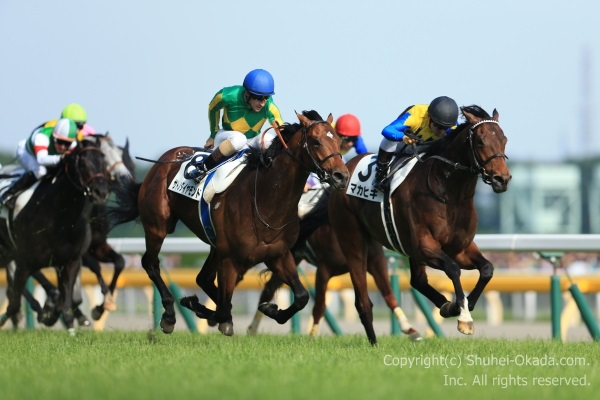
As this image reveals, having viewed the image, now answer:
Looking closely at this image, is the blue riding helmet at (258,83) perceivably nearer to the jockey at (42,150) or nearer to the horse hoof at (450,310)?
the horse hoof at (450,310)

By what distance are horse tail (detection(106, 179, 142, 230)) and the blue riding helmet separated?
1.67m

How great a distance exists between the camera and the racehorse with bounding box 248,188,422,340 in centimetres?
1006

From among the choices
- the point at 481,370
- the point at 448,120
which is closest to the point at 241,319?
the point at 448,120

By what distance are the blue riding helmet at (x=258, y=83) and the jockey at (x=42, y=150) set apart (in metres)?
2.49

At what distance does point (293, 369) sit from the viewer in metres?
6.24

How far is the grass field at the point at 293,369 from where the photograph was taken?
532cm

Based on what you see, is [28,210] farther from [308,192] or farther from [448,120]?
[448,120]

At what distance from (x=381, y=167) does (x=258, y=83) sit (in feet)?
3.79

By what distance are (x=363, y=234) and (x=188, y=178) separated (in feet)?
4.91

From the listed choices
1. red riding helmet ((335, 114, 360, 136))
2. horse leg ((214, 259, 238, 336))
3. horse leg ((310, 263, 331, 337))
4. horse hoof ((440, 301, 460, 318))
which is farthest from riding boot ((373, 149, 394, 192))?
red riding helmet ((335, 114, 360, 136))

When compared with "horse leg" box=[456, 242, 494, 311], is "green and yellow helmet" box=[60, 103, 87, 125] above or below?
above

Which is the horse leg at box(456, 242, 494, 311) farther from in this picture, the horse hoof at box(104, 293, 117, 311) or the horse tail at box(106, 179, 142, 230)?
the horse hoof at box(104, 293, 117, 311)

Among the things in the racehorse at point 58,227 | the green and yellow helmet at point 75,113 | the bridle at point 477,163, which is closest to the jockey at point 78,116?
the green and yellow helmet at point 75,113

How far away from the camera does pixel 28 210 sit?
10.4 metres
